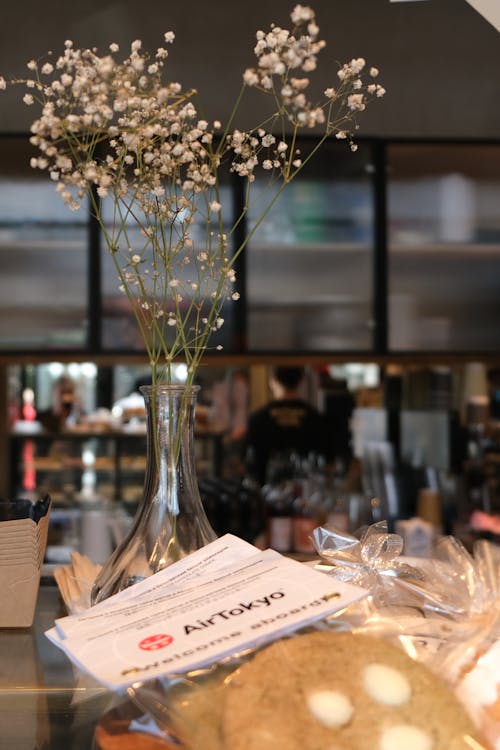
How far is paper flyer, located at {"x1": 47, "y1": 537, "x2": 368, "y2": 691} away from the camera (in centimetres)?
59

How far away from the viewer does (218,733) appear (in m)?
0.59

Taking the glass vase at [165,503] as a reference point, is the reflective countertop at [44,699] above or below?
below

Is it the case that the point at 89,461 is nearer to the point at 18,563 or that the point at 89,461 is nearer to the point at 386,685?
the point at 18,563

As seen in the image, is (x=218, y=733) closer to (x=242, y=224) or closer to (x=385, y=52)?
(x=242, y=224)

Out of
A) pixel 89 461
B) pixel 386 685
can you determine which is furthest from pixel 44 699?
pixel 89 461

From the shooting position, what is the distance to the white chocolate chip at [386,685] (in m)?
0.59

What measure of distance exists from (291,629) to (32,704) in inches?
10.4

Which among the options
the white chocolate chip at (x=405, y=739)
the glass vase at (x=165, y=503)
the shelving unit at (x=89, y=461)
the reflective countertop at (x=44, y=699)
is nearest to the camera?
the white chocolate chip at (x=405, y=739)

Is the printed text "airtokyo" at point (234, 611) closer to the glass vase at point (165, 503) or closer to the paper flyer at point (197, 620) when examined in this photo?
the paper flyer at point (197, 620)

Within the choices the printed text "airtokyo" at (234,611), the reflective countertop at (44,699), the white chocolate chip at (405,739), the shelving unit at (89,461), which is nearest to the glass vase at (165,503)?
the reflective countertop at (44,699)

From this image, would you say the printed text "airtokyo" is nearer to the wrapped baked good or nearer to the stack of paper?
the wrapped baked good

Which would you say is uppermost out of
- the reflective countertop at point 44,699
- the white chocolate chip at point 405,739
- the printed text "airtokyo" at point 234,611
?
the printed text "airtokyo" at point 234,611

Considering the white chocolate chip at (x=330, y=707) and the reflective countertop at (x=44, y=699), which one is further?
the reflective countertop at (x=44, y=699)

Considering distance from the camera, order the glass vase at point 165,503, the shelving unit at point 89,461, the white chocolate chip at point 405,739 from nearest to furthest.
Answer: the white chocolate chip at point 405,739 → the glass vase at point 165,503 → the shelving unit at point 89,461
